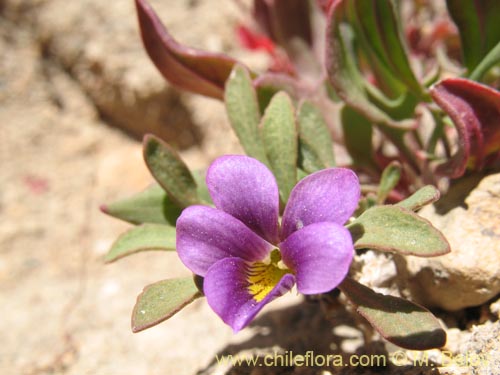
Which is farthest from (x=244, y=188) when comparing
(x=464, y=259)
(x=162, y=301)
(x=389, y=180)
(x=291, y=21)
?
(x=291, y=21)

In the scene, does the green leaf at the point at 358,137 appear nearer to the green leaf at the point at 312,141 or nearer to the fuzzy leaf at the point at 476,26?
the green leaf at the point at 312,141

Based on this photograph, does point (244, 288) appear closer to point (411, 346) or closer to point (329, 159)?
point (411, 346)

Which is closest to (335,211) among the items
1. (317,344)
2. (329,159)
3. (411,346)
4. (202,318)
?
(411,346)

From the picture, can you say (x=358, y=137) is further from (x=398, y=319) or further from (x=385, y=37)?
(x=398, y=319)

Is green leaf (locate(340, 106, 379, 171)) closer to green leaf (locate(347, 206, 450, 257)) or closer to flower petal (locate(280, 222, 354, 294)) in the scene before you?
green leaf (locate(347, 206, 450, 257))

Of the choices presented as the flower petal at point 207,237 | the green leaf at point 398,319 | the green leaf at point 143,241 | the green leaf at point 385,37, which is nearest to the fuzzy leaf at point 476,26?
Answer: the green leaf at point 385,37

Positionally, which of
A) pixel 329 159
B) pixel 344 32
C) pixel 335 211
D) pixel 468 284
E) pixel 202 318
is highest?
pixel 344 32
